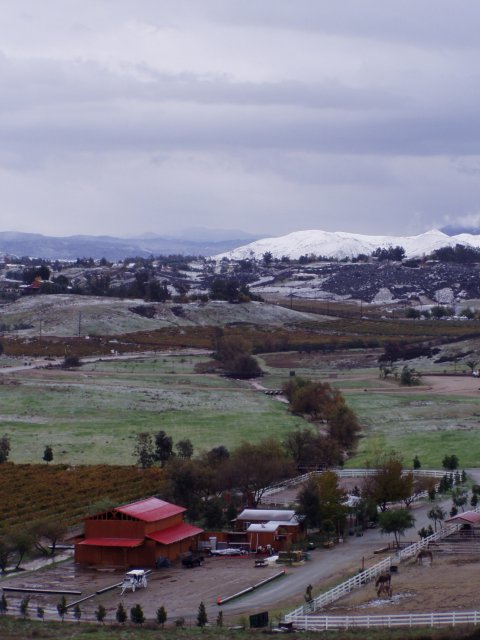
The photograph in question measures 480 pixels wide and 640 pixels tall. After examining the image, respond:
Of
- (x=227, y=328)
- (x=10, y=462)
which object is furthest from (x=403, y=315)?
(x=10, y=462)

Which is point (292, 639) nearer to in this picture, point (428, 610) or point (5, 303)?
point (428, 610)

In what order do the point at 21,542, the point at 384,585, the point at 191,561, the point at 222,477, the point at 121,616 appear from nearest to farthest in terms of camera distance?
the point at 121,616 < the point at 384,585 < the point at 21,542 < the point at 191,561 < the point at 222,477

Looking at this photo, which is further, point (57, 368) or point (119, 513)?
point (57, 368)

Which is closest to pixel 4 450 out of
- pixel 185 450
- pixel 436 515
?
pixel 185 450

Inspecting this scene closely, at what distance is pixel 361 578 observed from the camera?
38.0 m

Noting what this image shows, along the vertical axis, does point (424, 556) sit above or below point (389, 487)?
below

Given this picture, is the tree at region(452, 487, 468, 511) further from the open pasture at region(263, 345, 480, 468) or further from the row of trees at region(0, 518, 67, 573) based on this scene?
the row of trees at region(0, 518, 67, 573)

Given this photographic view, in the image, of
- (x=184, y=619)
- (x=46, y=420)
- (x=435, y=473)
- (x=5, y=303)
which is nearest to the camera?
(x=184, y=619)

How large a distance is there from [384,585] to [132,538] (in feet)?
31.9

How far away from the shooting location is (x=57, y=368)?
333ft

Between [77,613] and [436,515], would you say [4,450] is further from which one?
[77,613]

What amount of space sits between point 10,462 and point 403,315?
369ft

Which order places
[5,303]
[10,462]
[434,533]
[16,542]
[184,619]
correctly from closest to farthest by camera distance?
[184,619] < [16,542] < [434,533] < [10,462] < [5,303]

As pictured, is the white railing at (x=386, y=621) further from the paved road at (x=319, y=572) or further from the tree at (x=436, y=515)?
the tree at (x=436, y=515)
